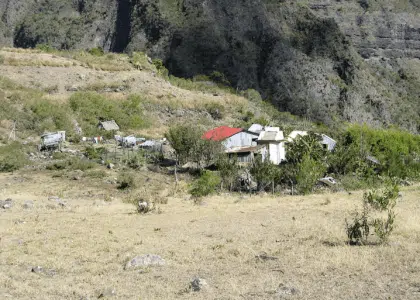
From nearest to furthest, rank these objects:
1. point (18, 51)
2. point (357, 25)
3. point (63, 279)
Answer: point (63, 279) < point (18, 51) < point (357, 25)

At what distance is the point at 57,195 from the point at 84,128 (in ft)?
79.0

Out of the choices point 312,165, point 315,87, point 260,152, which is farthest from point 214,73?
point 312,165

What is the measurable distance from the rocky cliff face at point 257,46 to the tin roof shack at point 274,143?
58.3 metres

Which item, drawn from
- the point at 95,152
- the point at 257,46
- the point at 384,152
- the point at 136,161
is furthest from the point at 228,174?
the point at 257,46

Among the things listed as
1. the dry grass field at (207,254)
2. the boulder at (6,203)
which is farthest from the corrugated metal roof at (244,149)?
the boulder at (6,203)

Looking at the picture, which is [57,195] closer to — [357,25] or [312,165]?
[312,165]

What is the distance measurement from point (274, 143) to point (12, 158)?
2402 cm

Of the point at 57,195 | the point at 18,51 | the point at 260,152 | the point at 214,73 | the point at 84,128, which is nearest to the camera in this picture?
the point at 57,195

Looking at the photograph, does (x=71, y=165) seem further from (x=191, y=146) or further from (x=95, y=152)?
(x=191, y=146)

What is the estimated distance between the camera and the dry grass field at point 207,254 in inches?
364

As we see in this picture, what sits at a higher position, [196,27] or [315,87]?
[196,27]

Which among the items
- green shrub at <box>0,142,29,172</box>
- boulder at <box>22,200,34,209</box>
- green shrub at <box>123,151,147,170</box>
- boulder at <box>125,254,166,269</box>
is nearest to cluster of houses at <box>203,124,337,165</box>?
green shrub at <box>123,151,147,170</box>

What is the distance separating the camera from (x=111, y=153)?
40.9 meters

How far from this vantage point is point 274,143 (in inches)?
1914
